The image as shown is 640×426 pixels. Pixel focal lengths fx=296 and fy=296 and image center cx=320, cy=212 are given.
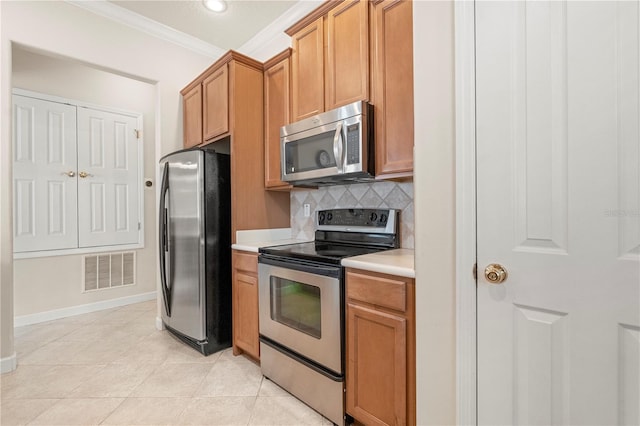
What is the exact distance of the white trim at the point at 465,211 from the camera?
42.3 inches

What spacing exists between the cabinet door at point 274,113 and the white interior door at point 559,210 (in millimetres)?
1548

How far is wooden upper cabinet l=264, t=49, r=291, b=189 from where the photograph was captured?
91.0 inches

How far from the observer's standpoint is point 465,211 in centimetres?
109

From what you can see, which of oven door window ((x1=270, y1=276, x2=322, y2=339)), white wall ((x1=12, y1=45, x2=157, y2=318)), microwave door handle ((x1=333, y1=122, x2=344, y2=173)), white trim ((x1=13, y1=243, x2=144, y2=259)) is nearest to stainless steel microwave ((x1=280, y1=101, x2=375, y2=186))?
microwave door handle ((x1=333, y1=122, x2=344, y2=173))

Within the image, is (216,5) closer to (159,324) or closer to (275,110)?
(275,110)

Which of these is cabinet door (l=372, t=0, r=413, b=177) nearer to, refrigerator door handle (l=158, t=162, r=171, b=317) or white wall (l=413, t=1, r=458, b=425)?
white wall (l=413, t=1, r=458, b=425)

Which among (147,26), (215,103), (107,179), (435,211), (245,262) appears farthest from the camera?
(107,179)

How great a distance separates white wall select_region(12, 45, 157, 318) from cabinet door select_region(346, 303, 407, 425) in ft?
11.2

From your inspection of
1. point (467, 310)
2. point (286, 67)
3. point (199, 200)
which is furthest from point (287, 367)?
point (286, 67)

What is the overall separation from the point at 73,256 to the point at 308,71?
11.0ft

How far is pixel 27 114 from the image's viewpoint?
3.06m

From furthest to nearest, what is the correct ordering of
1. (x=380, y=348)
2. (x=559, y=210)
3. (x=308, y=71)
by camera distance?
1. (x=308, y=71)
2. (x=380, y=348)
3. (x=559, y=210)

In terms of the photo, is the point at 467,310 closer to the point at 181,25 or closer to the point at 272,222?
the point at 272,222

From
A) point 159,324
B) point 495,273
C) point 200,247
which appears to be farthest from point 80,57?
point 495,273
